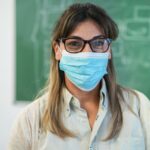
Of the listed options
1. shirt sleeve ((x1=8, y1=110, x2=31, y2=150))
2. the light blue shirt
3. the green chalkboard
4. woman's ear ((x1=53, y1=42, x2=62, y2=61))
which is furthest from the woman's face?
the green chalkboard

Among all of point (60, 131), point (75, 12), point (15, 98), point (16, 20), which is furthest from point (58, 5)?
point (60, 131)

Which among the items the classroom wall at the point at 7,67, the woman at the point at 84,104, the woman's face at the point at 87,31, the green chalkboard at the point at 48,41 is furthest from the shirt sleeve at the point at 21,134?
the classroom wall at the point at 7,67

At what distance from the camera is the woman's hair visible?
1529 mm

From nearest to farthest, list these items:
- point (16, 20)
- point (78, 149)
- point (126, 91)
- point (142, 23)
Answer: point (78, 149), point (126, 91), point (142, 23), point (16, 20)

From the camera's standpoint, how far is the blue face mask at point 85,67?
157 centimetres

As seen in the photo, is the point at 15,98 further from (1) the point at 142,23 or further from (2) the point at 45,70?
(1) the point at 142,23

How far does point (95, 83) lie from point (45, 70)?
154cm

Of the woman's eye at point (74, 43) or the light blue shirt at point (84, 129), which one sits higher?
the woman's eye at point (74, 43)

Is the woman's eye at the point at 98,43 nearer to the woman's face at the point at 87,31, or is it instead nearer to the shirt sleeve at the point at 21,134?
the woman's face at the point at 87,31

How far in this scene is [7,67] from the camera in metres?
3.14

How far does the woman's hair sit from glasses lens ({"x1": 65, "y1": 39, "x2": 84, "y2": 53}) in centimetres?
4

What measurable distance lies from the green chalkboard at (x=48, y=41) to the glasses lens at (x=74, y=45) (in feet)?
4.48

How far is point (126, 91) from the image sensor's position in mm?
1623

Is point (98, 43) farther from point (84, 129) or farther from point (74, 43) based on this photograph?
point (84, 129)
